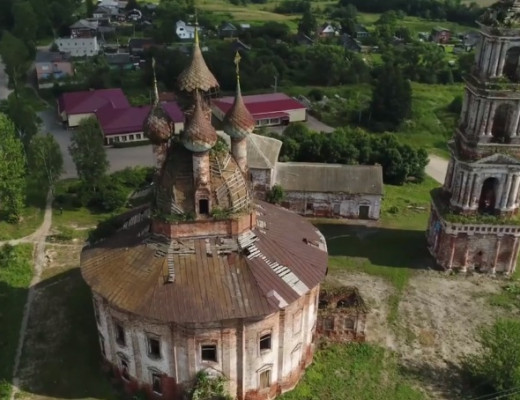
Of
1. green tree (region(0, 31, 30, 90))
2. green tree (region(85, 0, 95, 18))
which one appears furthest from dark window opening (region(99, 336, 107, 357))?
green tree (region(85, 0, 95, 18))

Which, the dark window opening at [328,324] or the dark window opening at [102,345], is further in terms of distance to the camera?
the dark window opening at [328,324]

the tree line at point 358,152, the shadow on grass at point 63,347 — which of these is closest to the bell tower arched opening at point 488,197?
the tree line at point 358,152

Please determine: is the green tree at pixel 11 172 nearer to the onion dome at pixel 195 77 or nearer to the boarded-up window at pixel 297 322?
the onion dome at pixel 195 77

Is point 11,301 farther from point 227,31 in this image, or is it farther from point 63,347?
point 227,31

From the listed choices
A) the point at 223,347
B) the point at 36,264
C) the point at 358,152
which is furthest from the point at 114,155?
the point at 223,347

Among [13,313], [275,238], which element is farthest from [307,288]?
[13,313]

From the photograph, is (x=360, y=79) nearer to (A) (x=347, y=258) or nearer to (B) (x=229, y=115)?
(A) (x=347, y=258)

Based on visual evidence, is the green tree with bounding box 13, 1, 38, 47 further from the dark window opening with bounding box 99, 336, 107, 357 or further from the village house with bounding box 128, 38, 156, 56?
the dark window opening with bounding box 99, 336, 107, 357
